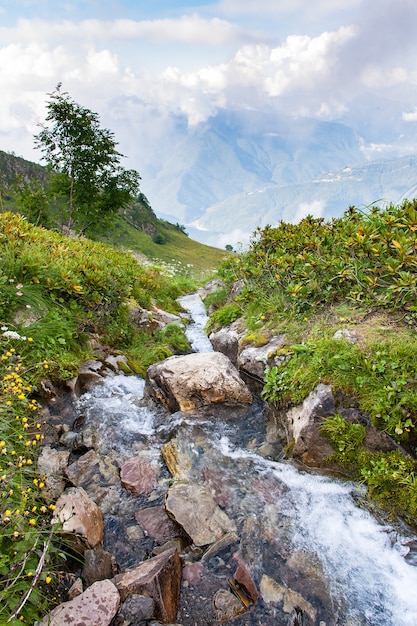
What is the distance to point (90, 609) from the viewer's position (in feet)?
11.3

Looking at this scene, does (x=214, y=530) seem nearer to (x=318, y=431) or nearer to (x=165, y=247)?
(x=318, y=431)

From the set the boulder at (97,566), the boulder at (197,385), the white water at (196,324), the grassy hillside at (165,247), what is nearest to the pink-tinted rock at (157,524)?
the boulder at (97,566)

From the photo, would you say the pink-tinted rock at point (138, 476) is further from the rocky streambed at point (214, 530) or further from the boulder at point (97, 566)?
the boulder at point (97, 566)

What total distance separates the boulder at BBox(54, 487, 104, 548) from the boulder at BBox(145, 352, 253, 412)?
122 inches

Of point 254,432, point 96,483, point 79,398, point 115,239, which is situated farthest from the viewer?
point 115,239

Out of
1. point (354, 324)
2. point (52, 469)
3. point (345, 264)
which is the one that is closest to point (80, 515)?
point (52, 469)

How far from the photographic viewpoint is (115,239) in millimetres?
78312

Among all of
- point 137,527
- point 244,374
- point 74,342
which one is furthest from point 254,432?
point 74,342

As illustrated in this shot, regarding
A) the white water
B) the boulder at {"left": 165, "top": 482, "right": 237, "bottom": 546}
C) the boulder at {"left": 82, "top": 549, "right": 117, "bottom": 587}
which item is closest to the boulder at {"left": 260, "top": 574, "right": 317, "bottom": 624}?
the boulder at {"left": 165, "top": 482, "right": 237, "bottom": 546}

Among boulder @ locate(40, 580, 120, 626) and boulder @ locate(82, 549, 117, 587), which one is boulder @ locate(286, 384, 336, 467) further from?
boulder @ locate(40, 580, 120, 626)

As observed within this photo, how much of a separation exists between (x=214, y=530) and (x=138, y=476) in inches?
61.9

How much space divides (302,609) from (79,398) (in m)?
5.77

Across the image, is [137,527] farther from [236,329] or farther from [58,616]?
[236,329]

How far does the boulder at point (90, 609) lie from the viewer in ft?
10.8
